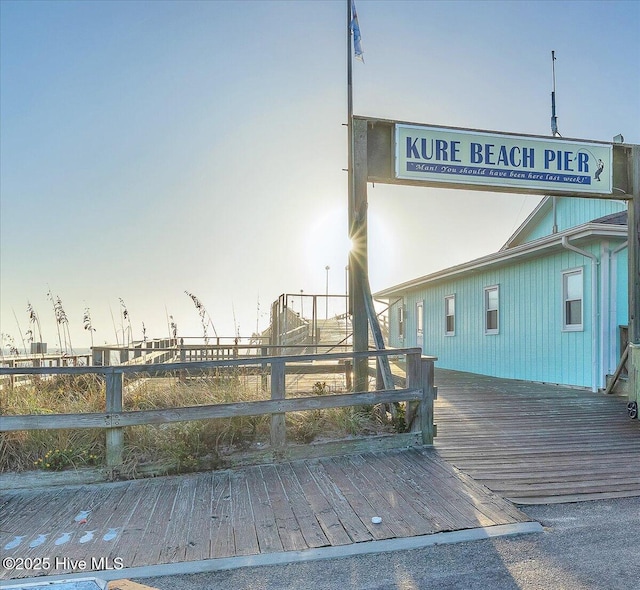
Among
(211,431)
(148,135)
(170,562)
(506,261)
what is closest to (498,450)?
(211,431)

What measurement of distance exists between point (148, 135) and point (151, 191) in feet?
4.71

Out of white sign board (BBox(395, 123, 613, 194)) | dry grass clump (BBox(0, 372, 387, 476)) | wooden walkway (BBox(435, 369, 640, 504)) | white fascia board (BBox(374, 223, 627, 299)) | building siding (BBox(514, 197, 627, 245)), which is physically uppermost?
building siding (BBox(514, 197, 627, 245))

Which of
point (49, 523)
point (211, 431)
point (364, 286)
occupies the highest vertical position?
point (364, 286)

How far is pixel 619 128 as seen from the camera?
39.1 ft

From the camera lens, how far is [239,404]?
4.39m

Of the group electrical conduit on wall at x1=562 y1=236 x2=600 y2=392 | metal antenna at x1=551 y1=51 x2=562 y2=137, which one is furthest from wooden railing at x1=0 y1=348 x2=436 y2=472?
metal antenna at x1=551 y1=51 x2=562 y2=137

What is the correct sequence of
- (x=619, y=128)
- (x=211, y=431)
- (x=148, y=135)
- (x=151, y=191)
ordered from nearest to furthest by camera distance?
(x=211, y=431) < (x=148, y=135) < (x=151, y=191) < (x=619, y=128)

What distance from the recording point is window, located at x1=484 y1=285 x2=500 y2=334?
38.9 ft

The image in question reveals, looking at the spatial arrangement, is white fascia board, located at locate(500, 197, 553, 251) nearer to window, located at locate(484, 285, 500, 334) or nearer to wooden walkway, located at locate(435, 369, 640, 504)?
window, located at locate(484, 285, 500, 334)

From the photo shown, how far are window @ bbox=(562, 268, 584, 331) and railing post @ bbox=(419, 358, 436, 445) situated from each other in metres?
5.53

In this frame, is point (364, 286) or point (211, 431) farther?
point (364, 286)

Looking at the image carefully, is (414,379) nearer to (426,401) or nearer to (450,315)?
(426,401)

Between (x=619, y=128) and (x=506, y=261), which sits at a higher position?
(x=619, y=128)

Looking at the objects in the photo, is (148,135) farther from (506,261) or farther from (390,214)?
(506,261)
